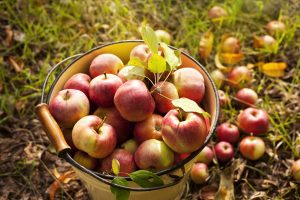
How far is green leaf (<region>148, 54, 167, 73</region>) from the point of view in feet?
4.81

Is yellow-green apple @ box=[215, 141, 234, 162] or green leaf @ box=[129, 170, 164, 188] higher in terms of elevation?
green leaf @ box=[129, 170, 164, 188]

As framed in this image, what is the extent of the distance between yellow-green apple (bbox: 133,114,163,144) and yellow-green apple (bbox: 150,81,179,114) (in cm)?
5

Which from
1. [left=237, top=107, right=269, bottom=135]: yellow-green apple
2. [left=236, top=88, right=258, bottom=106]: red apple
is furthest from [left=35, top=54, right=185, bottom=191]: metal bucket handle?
[left=236, top=88, right=258, bottom=106]: red apple

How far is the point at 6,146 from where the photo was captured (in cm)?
208

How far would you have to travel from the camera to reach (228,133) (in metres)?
2.06

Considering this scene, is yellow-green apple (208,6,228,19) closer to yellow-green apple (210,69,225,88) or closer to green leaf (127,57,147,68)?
yellow-green apple (210,69,225,88)

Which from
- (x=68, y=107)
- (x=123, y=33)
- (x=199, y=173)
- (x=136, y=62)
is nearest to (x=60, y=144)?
(x=68, y=107)

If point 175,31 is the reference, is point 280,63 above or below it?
below

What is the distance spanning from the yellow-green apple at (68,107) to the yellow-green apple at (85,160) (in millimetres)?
125

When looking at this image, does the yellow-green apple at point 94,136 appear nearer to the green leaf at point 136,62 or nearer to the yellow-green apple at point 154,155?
the yellow-green apple at point 154,155

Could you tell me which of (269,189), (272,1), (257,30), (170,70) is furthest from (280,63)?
(170,70)

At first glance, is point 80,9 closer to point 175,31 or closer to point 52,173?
point 175,31

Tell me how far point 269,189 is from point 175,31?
1.17 metres

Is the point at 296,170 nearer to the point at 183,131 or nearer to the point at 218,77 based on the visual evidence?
the point at 218,77
